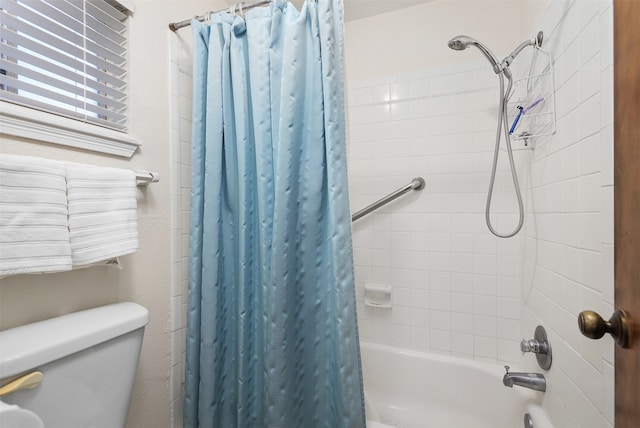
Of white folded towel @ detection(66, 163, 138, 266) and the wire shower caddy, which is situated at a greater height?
the wire shower caddy

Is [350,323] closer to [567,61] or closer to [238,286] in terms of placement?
[238,286]

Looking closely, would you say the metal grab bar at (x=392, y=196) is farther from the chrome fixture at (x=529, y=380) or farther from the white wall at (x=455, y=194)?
the chrome fixture at (x=529, y=380)

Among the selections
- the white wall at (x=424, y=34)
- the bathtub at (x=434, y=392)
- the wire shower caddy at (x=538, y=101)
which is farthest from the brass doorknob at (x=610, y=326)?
the white wall at (x=424, y=34)

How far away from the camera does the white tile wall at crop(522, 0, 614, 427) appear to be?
0.68m

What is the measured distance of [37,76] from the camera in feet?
2.57

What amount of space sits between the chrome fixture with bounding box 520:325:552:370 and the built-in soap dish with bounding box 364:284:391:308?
0.65 metres

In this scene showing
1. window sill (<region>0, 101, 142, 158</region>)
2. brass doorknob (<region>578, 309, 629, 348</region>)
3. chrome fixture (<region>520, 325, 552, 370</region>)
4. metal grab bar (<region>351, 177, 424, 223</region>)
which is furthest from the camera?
metal grab bar (<region>351, 177, 424, 223</region>)

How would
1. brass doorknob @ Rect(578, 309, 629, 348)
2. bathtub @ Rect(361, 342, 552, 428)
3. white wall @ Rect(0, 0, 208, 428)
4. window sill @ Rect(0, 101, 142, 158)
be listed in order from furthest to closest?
bathtub @ Rect(361, 342, 552, 428) → white wall @ Rect(0, 0, 208, 428) → window sill @ Rect(0, 101, 142, 158) → brass doorknob @ Rect(578, 309, 629, 348)

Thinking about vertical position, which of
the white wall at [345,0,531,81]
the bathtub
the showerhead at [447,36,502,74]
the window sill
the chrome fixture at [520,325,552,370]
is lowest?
the bathtub

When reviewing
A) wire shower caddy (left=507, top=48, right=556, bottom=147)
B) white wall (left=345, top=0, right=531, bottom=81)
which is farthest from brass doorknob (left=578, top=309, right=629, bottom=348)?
white wall (left=345, top=0, right=531, bottom=81)

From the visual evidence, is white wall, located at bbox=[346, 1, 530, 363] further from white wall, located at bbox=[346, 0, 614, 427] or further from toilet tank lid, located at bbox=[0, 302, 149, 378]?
toilet tank lid, located at bbox=[0, 302, 149, 378]

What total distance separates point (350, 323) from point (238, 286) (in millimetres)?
454

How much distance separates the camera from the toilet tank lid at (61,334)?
24.8 inches

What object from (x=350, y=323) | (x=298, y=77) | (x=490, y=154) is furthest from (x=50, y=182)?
(x=490, y=154)
